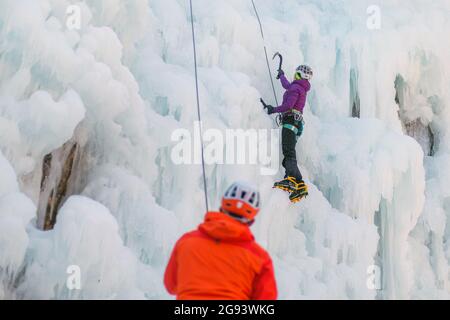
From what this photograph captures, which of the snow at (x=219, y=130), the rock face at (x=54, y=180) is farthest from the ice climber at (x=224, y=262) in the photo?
the rock face at (x=54, y=180)

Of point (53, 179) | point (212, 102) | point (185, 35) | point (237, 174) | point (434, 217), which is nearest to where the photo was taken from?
point (53, 179)

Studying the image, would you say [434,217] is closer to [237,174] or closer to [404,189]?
[404,189]

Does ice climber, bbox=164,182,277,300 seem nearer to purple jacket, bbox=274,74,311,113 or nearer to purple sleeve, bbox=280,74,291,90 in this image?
purple jacket, bbox=274,74,311,113

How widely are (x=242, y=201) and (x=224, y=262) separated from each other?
1.00 ft

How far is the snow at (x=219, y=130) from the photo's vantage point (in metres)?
3.75

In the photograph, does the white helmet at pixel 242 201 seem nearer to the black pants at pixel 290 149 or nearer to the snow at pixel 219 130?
the snow at pixel 219 130

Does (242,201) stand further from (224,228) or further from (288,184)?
(288,184)

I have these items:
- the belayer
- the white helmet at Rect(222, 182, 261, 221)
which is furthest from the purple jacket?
the white helmet at Rect(222, 182, 261, 221)

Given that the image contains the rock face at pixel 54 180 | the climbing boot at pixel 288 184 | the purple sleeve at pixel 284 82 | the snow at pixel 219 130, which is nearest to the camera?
the snow at pixel 219 130

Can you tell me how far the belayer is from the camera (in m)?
5.09

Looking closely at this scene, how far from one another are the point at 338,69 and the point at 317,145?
1.22 m

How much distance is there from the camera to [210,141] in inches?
191

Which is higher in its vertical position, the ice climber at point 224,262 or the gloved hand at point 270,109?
the gloved hand at point 270,109
